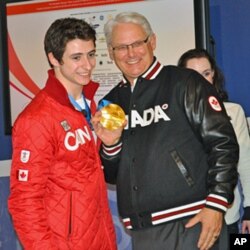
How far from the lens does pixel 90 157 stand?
6.29 feet

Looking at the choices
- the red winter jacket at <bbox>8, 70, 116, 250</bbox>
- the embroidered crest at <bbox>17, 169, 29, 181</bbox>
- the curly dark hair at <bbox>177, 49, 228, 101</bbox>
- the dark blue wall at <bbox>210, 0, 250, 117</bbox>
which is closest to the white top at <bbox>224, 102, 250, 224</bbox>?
the curly dark hair at <bbox>177, 49, 228, 101</bbox>

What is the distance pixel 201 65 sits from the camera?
2.50 m

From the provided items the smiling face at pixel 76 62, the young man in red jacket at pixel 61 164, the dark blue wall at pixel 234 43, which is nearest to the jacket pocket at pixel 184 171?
the young man in red jacket at pixel 61 164

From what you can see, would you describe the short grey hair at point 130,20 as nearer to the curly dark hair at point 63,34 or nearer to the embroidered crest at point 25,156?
the curly dark hair at point 63,34

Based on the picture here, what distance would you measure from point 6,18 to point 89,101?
1673mm

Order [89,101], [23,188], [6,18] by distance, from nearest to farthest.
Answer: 1. [23,188]
2. [89,101]
3. [6,18]

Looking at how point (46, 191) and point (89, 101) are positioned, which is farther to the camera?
point (89, 101)

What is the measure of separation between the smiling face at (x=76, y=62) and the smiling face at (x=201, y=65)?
2.34 feet

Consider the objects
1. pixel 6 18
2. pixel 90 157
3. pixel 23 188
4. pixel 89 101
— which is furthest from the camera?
pixel 6 18

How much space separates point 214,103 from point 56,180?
2.04 ft

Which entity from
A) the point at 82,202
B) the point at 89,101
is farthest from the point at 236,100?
the point at 82,202

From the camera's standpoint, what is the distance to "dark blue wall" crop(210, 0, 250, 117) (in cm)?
304

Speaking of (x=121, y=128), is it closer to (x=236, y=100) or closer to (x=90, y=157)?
(x=90, y=157)

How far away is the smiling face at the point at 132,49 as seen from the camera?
1.91 meters
